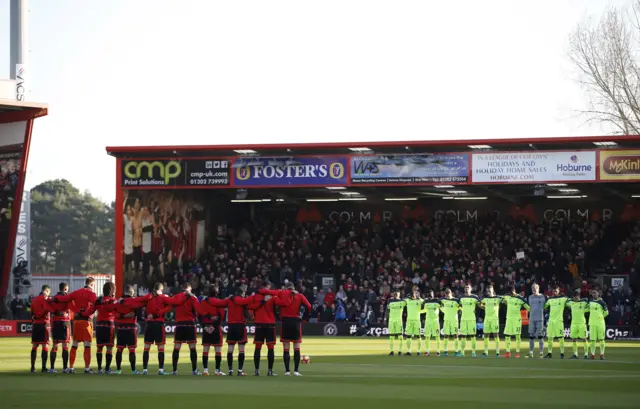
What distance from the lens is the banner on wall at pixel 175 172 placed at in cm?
4875

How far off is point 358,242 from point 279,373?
97.2ft

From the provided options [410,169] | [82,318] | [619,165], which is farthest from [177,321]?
[619,165]

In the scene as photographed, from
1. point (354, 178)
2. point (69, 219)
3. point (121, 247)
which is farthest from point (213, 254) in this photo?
point (69, 219)

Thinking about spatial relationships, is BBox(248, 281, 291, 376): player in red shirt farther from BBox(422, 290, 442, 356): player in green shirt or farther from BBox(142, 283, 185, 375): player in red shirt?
BBox(422, 290, 442, 356): player in green shirt

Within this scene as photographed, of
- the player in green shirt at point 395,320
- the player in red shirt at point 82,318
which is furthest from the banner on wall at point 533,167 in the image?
the player in red shirt at point 82,318

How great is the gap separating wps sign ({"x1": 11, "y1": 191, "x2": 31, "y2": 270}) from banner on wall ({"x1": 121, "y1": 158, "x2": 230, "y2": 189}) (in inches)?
369

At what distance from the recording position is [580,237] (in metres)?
52.0

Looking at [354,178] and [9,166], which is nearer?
[354,178]

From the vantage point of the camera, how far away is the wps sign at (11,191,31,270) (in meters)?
56.2

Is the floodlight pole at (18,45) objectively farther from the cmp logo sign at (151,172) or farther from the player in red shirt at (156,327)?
the player in red shirt at (156,327)

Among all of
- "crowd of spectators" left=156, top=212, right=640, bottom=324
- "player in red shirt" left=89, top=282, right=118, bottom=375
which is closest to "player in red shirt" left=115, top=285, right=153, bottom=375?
"player in red shirt" left=89, top=282, right=118, bottom=375

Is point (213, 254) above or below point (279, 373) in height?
above

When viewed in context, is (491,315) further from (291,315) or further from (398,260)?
(398,260)

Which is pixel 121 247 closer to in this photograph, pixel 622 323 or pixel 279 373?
pixel 622 323
